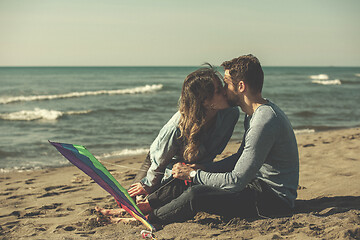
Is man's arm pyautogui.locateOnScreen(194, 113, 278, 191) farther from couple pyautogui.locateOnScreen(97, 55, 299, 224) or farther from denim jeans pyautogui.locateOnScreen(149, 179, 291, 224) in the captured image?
denim jeans pyautogui.locateOnScreen(149, 179, 291, 224)

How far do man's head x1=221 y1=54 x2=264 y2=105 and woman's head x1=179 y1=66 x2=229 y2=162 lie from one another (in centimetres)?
16

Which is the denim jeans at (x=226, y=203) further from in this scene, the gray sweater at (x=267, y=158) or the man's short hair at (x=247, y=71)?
the man's short hair at (x=247, y=71)

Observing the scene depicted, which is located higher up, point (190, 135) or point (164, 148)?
point (190, 135)

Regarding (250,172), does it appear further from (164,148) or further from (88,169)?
(88,169)

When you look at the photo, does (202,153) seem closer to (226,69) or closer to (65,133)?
(226,69)

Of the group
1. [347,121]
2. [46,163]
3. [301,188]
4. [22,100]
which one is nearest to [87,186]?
[46,163]

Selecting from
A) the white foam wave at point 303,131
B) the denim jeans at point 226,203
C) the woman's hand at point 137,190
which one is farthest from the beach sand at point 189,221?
the white foam wave at point 303,131

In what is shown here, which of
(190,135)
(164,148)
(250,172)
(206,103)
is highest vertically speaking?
(206,103)

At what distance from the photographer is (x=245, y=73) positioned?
2986 mm

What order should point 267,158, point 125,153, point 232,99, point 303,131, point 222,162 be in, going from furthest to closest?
point 303,131 → point 125,153 → point 222,162 → point 232,99 → point 267,158

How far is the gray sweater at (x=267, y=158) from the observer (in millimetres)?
2859

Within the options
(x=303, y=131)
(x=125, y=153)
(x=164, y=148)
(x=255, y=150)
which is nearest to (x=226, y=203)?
(x=255, y=150)

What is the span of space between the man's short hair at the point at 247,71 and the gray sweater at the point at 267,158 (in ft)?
0.66

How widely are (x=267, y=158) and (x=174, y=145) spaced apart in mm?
803
